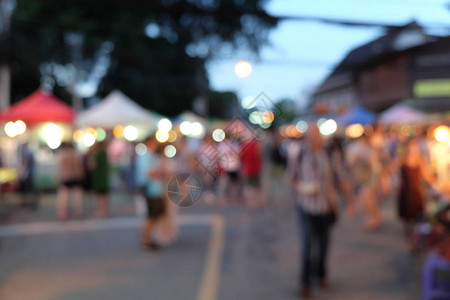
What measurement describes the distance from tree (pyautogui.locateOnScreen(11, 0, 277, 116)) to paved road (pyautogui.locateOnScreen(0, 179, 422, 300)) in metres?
4.49

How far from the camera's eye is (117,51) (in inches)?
538

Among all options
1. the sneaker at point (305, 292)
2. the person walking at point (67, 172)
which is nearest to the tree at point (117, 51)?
the person walking at point (67, 172)

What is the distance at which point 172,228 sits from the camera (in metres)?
7.66

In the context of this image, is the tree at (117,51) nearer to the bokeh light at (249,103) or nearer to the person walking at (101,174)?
the person walking at (101,174)

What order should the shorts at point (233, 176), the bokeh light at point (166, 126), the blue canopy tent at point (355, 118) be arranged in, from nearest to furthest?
the bokeh light at point (166, 126)
the shorts at point (233, 176)
the blue canopy tent at point (355, 118)

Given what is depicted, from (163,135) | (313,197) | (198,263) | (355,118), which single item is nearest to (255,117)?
(163,135)

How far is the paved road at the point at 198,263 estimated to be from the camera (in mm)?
5230

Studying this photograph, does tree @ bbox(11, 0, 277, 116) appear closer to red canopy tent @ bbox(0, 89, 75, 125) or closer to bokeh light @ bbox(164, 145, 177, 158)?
red canopy tent @ bbox(0, 89, 75, 125)

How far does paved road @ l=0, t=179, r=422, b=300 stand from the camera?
523 cm

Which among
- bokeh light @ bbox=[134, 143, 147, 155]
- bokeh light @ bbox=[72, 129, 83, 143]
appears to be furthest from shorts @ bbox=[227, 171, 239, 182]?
bokeh light @ bbox=[72, 129, 83, 143]

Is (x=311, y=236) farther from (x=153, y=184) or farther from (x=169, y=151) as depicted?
(x=153, y=184)

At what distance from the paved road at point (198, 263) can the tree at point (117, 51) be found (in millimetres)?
4486

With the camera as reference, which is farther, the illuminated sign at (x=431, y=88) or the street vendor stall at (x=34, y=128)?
the illuminated sign at (x=431, y=88)

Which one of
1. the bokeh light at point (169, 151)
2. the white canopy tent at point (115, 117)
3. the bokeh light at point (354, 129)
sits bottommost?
the bokeh light at point (169, 151)
